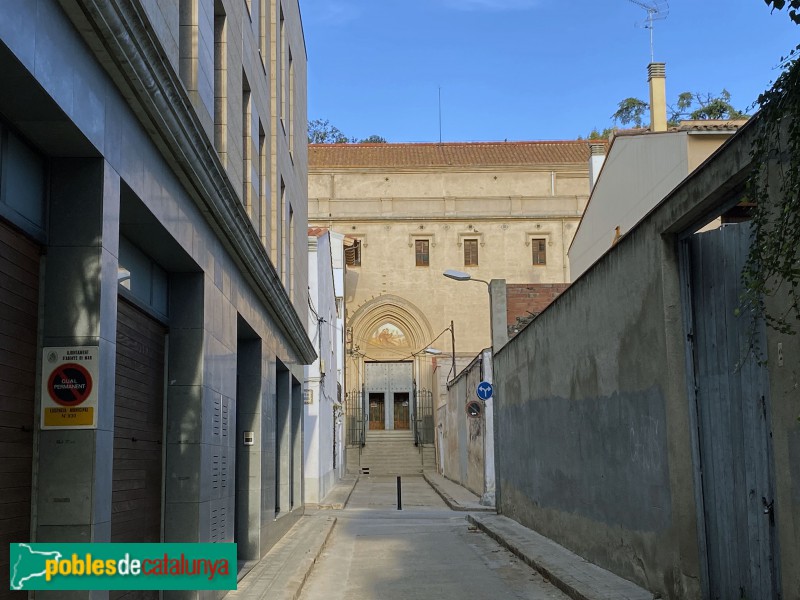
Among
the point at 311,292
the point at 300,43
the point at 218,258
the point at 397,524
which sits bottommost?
the point at 397,524

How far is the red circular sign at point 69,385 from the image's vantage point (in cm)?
579

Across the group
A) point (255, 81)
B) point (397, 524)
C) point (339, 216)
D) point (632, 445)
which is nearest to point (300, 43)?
point (255, 81)

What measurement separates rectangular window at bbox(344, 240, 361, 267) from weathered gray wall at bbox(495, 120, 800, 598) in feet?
109

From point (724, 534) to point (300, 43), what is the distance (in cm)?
1568

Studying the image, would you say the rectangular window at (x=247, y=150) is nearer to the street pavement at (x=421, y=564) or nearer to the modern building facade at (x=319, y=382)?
the street pavement at (x=421, y=564)

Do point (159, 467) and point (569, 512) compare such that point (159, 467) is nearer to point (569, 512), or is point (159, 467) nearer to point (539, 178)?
point (569, 512)

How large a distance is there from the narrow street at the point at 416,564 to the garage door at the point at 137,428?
3050 mm

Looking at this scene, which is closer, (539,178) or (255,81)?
(255,81)

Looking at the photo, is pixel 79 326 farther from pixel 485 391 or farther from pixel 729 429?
pixel 485 391

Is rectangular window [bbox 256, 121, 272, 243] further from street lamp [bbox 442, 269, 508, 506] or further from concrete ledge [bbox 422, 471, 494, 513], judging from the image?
concrete ledge [bbox 422, 471, 494, 513]

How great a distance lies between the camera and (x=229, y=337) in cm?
1106

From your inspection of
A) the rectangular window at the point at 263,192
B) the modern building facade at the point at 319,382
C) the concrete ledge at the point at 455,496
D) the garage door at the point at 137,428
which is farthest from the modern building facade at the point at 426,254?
the garage door at the point at 137,428

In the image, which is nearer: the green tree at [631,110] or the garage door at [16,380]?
the garage door at [16,380]

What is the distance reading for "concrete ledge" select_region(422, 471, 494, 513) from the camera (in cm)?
2434
